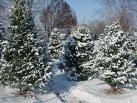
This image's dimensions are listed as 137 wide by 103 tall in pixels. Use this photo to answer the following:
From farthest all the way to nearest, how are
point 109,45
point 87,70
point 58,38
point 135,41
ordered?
1. point 135,41
2. point 58,38
3. point 87,70
4. point 109,45

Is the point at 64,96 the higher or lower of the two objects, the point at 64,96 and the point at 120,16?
the lower

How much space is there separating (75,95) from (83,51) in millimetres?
4863

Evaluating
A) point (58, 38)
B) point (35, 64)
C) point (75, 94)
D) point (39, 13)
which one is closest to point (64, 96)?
point (75, 94)

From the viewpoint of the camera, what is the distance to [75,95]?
795 inches

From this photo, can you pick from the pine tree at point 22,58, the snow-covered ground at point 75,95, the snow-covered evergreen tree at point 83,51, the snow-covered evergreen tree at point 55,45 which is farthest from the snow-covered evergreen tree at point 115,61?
the snow-covered evergreen tree at point 55,45

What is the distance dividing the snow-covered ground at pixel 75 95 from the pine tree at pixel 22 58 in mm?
614

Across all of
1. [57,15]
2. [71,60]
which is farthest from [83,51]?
[57,15]

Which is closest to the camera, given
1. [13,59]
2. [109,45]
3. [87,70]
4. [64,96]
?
[13,59]

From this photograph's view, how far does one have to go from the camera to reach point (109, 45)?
2148cm

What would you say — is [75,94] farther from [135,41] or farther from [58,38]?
[135,41]

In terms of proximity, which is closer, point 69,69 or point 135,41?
point 69,69

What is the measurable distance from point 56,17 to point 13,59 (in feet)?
156

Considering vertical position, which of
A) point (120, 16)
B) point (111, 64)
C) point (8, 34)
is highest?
point (120, 16)

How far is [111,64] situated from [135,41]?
90.0 ft
